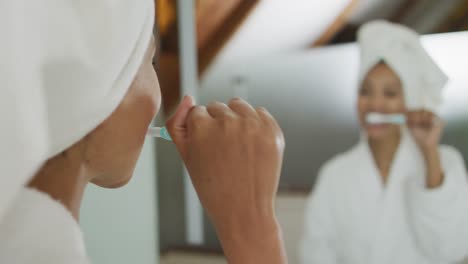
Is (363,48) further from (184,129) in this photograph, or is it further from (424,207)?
(184,129)

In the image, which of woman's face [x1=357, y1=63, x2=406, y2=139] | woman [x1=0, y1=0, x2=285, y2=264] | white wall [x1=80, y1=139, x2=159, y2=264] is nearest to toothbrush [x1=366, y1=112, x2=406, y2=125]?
woman's face [x1=357, y1=63, x2=406, y2=139]

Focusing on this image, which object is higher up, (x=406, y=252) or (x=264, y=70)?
(x=264, y=70)

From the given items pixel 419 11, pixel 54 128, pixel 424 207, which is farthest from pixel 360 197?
pixel 54 128

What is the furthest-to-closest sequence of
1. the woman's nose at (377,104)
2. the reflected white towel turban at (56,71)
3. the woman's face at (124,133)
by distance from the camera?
the woman's nose at (377,104) < the woman's face at (124,133) < the reflected white towel turban at (56,71)

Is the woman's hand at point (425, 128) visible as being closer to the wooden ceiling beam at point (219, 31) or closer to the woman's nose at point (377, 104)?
the woman's nose at point (377, 104)

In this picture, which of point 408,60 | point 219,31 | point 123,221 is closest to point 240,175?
point 123,221

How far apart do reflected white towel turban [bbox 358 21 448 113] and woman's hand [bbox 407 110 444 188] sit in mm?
25

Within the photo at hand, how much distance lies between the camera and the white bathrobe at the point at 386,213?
113 cm

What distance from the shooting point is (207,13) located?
57.5 inches

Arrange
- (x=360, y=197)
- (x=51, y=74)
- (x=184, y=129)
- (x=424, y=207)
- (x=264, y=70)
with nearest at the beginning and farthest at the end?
(x=51, y=74) → (x=184, y=129) → (x=424, y=207) → (x=360, y=197) → (x=264, y=70)

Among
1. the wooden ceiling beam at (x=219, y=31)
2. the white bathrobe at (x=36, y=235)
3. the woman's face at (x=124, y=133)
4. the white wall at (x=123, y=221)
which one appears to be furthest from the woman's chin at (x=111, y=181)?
the wooden ceiling beam at (x=219, y=31)

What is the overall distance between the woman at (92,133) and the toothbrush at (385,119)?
892 mm

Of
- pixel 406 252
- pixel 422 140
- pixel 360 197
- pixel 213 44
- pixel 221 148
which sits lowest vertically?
pixel 406 252

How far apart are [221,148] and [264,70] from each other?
1052 millimetres
